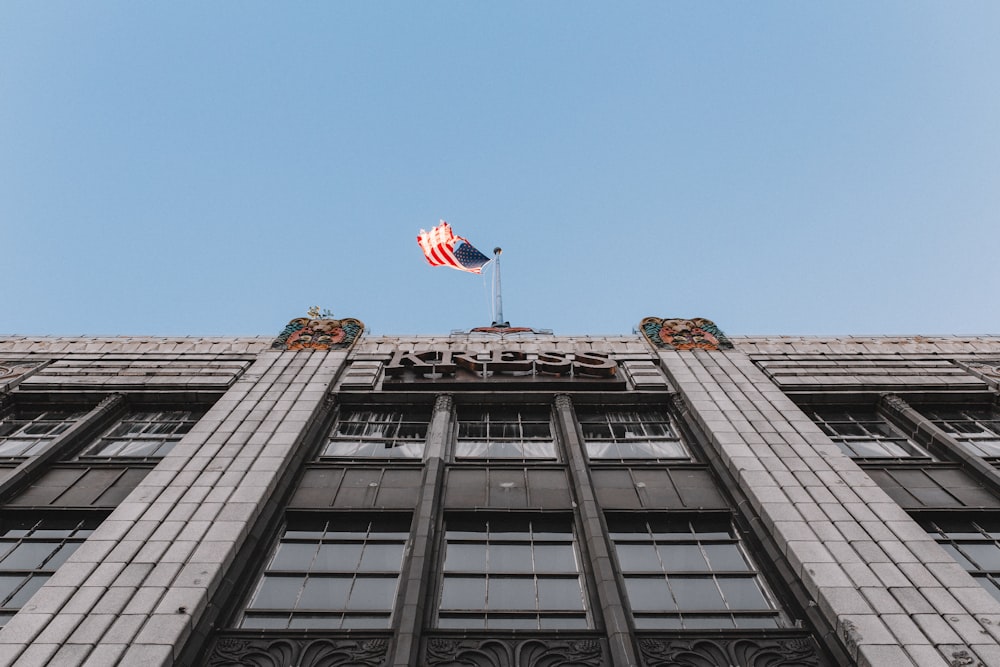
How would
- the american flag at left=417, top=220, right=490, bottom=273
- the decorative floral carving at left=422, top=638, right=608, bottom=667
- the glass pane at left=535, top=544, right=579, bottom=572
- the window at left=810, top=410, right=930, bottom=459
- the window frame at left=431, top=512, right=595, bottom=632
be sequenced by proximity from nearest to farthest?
the decorative floral carving at left=422, top=638, right=608, bottom=667 → the window frame at left=431, top=512, right=595, bottom=632 → the glass pane at left=535, top=544, right=579, bottom=572 → the window at left=810, top=410, right=930, bottom=459 → the american flag at left=417, top=220, right=490, bottom=273

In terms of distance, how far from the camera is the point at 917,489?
16.2m

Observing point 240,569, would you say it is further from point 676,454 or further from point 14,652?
point 676,454

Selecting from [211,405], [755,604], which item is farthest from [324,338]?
[755,604]

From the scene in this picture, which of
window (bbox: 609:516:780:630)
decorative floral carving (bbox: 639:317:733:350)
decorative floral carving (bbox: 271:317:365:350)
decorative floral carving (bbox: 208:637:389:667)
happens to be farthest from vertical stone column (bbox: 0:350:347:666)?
decorative floral carving (bbox: 639:317:733:350)

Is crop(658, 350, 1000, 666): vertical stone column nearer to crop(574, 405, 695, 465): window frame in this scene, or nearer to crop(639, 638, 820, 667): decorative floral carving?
crop(639, 638, 820, 667): decorative floral carving

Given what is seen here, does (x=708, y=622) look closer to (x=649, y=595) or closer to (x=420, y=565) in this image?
(x=649, y=595)

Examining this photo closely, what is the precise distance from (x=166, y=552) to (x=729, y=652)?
10056 mm

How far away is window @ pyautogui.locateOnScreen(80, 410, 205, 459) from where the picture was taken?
59.5 ft

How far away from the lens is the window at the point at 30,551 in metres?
12.6

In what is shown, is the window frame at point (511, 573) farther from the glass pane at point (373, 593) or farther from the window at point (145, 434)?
the window at point (145, 434)

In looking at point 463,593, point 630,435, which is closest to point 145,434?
point 463,593

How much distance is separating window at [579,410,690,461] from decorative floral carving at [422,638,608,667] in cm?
695

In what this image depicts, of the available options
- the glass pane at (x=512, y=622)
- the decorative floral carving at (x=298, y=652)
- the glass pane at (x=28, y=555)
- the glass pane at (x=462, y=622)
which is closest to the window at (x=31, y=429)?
the glass pane at (x=28, y=555)

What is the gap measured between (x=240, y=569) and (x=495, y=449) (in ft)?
24.5
